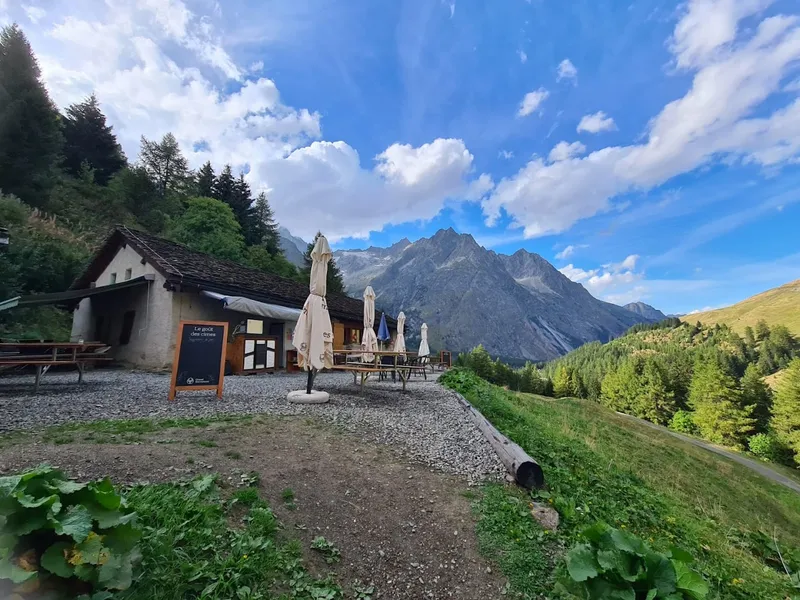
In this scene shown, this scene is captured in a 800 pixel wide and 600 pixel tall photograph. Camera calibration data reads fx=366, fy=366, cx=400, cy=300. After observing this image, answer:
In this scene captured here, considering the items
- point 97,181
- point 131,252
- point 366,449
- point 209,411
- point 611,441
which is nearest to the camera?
point 366,449

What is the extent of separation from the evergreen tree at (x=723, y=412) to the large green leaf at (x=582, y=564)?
181ft

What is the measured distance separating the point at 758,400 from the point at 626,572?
204 ft

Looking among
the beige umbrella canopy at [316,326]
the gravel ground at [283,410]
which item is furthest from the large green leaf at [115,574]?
the beige umbrella canopy at [316,326]

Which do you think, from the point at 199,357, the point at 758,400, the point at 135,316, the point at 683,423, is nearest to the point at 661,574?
the point at 199,357

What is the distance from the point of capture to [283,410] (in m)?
7.06

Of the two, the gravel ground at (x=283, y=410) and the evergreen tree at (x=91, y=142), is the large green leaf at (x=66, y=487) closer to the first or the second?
the gravel ground at (x=283, y=410)

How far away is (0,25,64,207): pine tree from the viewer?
22.2 meters

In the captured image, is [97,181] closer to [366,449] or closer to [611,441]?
[366,449]

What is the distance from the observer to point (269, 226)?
47719 mm

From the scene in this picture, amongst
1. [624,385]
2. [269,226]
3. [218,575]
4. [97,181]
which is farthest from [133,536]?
[624,385]

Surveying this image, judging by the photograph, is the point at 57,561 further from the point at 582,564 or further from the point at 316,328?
the point at 316,328

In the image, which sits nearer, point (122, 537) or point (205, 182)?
point (122, 537)

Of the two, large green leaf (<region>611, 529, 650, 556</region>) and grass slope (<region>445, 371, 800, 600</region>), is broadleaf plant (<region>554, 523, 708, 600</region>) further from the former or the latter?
grass slope (<region>445, 371, 800, 600</region>)

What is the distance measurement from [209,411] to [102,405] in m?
2.04
